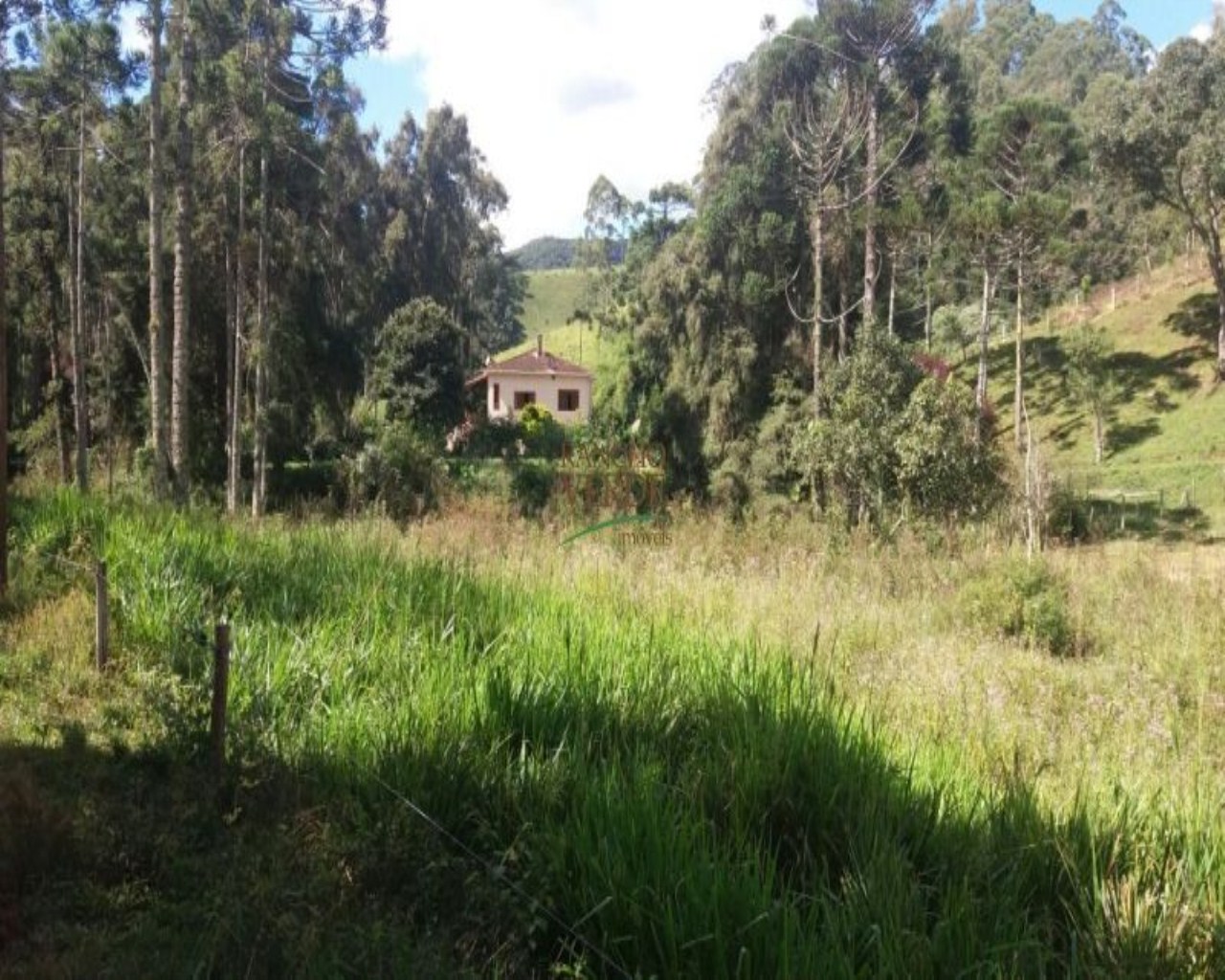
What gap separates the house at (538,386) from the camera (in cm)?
5112

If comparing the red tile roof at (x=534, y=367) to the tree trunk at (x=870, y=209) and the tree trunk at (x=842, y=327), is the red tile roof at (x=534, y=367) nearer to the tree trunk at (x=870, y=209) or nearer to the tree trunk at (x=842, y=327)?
the tree trunk at (x=842, y=327)

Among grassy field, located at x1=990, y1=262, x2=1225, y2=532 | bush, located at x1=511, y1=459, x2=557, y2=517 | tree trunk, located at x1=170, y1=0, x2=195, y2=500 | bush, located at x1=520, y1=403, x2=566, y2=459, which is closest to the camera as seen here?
tree trunk, located at x1=170, y1=0, x2=195, y2=500

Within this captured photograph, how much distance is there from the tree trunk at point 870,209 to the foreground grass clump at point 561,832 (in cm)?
1971

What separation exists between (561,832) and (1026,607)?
635 centimetres

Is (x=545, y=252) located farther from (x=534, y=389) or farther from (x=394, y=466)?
(x=394, y=466)

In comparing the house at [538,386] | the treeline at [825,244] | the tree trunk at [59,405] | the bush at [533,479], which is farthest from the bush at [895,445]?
the house at [538,386]

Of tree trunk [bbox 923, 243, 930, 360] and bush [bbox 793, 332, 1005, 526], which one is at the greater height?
tree trunk [bbox 923, 243, 930, 360]

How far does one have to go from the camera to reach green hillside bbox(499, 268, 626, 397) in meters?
75.5

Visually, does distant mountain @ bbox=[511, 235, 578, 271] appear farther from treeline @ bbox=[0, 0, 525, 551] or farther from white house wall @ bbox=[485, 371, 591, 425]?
treeline @ bbox=[0, 0, 525, 551]

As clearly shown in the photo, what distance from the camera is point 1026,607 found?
782 centimetres

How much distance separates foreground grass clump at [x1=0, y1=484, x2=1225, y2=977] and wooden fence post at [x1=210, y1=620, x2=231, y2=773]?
83mm

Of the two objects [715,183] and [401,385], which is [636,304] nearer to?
[715,183]

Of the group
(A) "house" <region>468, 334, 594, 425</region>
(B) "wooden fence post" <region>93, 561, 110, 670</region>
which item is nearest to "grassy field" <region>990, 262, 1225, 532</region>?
(A) "house" <region>468, 334, 594, 425</region>

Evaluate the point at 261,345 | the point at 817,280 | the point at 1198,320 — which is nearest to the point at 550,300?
the point at 1198,320
